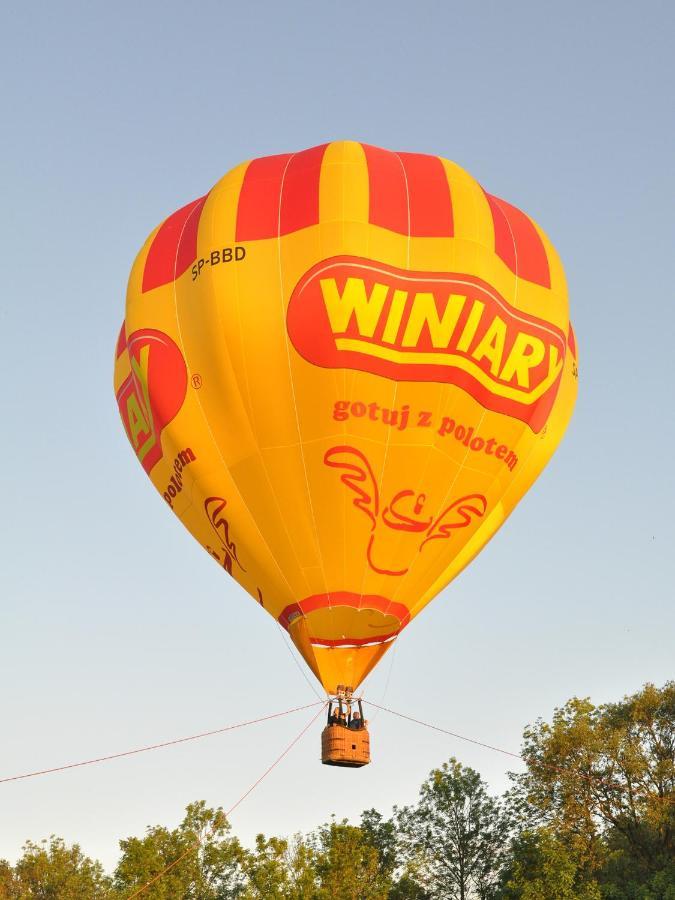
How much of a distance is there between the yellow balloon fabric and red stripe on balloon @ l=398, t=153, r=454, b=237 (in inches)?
1.3

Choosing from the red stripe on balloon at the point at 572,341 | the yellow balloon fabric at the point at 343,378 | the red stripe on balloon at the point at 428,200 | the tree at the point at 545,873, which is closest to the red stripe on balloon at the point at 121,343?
the yellow balloon fabric at the point at 343,378

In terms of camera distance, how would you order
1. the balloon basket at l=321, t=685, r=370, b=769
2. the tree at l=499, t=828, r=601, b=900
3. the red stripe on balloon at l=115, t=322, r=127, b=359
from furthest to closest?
the tree at l=499, t=828, r=601, b=900
the red stripe on balloon at l=115, t=322, r=127, b=359
the balloon basket at l=321, t=685, r=370, b=769

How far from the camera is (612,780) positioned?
31.9 metres

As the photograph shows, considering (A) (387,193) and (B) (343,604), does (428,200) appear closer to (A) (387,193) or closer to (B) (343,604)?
(A) (387,193)

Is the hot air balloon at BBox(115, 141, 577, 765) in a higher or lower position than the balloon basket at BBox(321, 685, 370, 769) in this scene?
higher

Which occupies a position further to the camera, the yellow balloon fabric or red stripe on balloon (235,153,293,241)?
red stripe on balloon (235,153,293,241)

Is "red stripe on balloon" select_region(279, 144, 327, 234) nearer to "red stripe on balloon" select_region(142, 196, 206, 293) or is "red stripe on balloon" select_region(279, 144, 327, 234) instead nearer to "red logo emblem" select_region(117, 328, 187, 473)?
"red stripe on balloon" select_region(142, 196, 206, 293)

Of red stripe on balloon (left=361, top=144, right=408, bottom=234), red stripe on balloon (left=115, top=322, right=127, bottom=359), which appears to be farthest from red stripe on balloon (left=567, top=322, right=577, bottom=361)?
red stripe on balloon (left=115, top=322, right=127, bottom=359)

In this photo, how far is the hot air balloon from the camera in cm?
1672

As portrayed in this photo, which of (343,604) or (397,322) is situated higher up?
(397,322)

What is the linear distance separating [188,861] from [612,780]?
→ 12.8 meters

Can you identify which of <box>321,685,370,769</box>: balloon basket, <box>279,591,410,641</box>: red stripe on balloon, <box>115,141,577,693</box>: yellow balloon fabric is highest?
<box>115,141,577,693</box>: yellow balloon fabric

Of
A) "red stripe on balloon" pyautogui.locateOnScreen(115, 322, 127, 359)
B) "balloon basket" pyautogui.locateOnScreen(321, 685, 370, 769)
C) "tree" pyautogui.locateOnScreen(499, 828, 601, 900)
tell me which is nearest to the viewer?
"balloon basket" pyautogui.locateOnScreen(321, 685, 370, 769)

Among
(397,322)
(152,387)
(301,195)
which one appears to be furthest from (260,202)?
(152,387)
